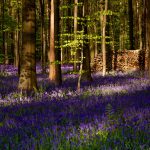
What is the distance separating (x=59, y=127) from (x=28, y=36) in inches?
294

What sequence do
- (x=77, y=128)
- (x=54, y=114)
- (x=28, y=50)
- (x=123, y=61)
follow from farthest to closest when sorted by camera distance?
(x=123, y=61), (x=28, y=50), (x=54, y=114), (x=77, y=128)

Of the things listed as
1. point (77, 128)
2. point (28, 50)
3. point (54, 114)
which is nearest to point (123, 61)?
point (28, 50)

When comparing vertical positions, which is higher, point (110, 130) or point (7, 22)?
point (7, 22)

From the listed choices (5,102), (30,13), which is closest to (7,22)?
(30,13)

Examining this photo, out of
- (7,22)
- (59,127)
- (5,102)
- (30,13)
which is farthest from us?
(7,22)

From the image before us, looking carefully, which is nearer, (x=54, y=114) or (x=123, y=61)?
(x=54, y=114)

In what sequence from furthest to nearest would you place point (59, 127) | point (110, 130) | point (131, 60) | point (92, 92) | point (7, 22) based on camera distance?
point (7, 22) < point (131, 60) < point (92, 92) < point (59, 127) < point (110, 130)

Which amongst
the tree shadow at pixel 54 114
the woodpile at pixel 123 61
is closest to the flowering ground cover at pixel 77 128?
the tree shadow at pixel 54 114

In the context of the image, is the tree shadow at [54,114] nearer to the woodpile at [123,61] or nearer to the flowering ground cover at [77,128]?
the flowering ground cover at [77,128]

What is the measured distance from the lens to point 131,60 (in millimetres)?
32094

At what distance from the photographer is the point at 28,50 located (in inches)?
537

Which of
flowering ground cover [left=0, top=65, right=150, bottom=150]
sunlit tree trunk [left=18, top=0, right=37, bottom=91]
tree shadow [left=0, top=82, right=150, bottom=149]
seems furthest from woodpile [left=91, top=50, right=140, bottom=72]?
flowering ground cover [left=0, top=65, right=150, bottom=150]

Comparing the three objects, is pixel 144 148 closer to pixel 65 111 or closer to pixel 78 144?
pixel 78 144

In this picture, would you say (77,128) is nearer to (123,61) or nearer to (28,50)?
(28,50)
